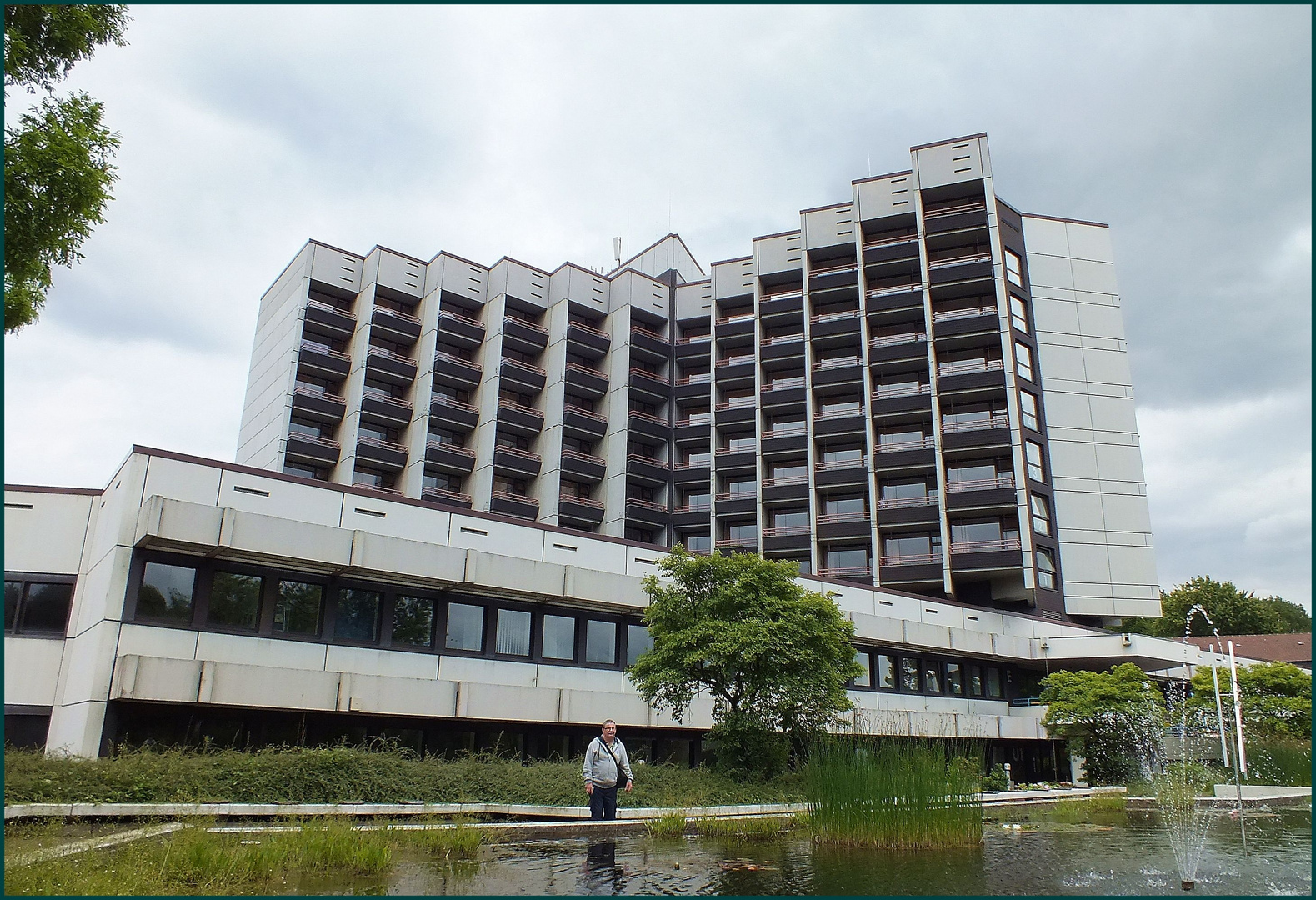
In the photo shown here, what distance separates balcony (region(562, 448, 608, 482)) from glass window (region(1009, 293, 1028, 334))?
2747 cm

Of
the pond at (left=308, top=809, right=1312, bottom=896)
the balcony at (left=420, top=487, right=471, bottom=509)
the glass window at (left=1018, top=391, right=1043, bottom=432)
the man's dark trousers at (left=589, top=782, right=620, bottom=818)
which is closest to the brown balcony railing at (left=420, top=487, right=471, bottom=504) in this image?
the balcony at (left=420, top=487, right=471, bottom=509)

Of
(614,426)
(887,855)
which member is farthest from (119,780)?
(614,426)

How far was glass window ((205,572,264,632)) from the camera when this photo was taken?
74.9 feet

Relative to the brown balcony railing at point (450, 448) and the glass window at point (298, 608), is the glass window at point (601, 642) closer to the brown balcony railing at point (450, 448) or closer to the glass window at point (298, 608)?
the glass window at point (298, 608)

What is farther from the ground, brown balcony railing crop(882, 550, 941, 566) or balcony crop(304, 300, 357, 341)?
balcony crop(304, 300, 357, 341)

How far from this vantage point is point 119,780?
14492mm

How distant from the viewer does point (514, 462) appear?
197 feet

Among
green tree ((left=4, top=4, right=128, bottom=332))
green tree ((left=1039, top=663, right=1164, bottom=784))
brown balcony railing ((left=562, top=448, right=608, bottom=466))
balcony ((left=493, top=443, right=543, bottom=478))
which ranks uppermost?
brown balcony railing ((left=562, top=448, right=608, bottom=466))

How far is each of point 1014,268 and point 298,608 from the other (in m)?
49.2

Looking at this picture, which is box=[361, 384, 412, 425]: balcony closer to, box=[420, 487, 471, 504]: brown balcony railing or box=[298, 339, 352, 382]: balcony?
box=[298, 339, 352, 382]: balcony

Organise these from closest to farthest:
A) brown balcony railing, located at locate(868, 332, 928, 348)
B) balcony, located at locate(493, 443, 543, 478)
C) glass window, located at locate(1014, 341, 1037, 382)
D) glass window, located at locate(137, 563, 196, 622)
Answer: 1. glass window, located at locate(137, 563, 196, 622)
2. glass window, located at locate(1014, 341, 1037, 382)
3. brown balcony railing, located at locate(868, 332, 928, 348)
4. balcony, located at locate(493, 443, 543, 478)

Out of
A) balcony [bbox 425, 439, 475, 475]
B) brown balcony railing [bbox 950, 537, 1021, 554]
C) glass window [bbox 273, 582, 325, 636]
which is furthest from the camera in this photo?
balcony [bbox 425, 439, 475, 475]

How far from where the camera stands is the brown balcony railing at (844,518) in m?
56.2

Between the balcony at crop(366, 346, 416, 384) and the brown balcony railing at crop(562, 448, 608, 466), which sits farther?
the brown balcony railing at crop(562, 448, 608, 466)
